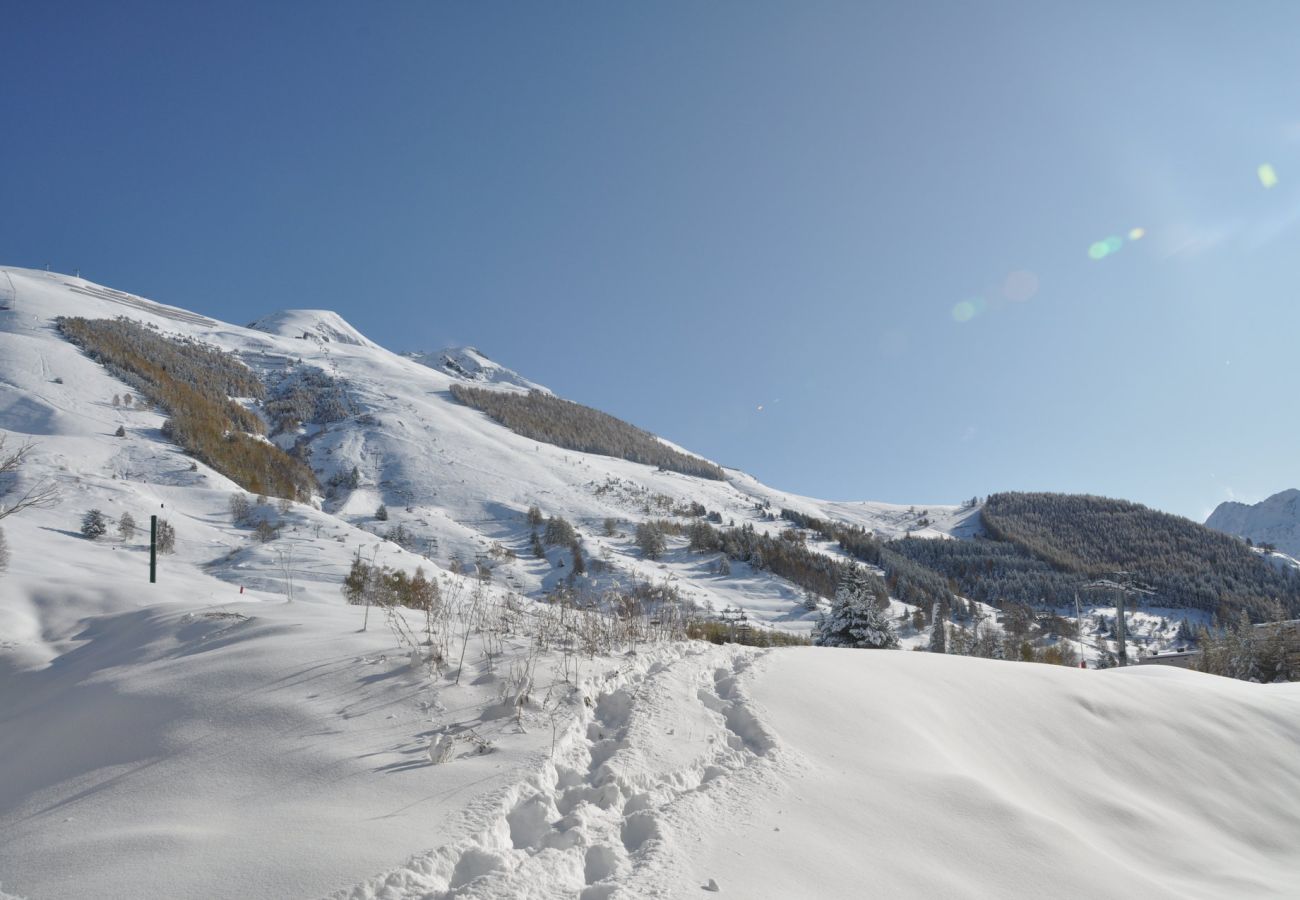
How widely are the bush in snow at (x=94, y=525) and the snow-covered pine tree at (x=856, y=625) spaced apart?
Result: 39.9 m

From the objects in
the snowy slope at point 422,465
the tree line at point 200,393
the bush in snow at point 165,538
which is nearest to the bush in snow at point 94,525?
the bush in snow at point 165,538

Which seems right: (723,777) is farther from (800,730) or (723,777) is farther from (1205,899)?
(1205,899)

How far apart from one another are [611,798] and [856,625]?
25.2 m

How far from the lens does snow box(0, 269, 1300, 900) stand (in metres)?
2.46

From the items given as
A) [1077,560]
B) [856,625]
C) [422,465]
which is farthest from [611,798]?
[1077,560]

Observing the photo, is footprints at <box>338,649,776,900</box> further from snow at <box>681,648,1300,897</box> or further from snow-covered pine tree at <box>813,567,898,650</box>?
snow-covered pine tree at <box>813,567,898,650</box>

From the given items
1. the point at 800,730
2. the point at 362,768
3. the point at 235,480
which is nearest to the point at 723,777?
the point at 800,730

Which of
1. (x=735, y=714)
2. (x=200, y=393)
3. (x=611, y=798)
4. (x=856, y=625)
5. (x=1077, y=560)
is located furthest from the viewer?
(x=1077, y=560)

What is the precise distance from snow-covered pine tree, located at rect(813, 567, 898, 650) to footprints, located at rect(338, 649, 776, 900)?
22669 mm

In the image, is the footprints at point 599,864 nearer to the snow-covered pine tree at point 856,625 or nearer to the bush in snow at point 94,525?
the snow-covered pine tree at point 856,625

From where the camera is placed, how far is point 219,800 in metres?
2.89

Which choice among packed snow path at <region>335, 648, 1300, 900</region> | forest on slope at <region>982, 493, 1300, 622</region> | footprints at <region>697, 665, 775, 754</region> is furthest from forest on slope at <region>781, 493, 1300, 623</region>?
footprints at <region>697, 665, 775, 754</region>

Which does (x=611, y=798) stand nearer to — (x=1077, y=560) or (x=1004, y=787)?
(x=1004, y=787)

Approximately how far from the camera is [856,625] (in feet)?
84.8
